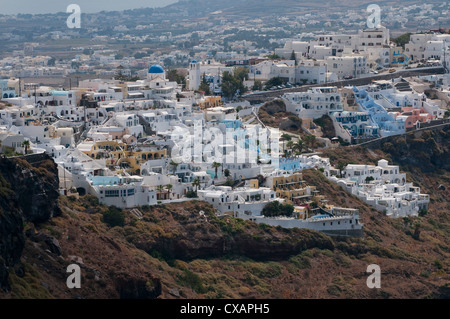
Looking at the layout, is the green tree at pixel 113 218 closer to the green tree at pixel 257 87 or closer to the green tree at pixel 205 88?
the green tree at pixel 205 88

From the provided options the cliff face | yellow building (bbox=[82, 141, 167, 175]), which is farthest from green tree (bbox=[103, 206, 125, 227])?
yellow building (bbox=[82, 141, 167, 175])

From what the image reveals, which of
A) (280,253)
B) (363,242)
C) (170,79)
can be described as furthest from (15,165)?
(170,79)

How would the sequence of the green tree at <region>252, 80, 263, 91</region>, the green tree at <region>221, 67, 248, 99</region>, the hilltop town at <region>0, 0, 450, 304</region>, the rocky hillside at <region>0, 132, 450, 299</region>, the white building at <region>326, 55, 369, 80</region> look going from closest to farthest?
the rocky hillside at <region>0, 132, 450, 299</region> < the hilltop town at <region>0, 0, 450, 304</region> < the green tree at <region>221, 67, 248, 99</region> < the green tree at <region>252, 80, 263, 91</region> < the white building at <region>326, 55, 369, 80</region>

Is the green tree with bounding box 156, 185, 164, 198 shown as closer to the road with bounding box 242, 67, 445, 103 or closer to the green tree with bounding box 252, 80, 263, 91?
the road with bounding box 242, 67, 445, 103

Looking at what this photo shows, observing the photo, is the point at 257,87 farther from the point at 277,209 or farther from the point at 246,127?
the point at 277,209

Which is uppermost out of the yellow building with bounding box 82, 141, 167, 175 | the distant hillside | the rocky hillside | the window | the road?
the road

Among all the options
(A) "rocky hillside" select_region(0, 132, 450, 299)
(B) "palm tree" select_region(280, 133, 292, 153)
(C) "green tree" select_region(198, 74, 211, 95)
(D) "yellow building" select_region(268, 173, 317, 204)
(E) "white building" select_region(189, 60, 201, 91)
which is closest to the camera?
(A) "rocky hillside" select_region(0, 132, 450, 299)
